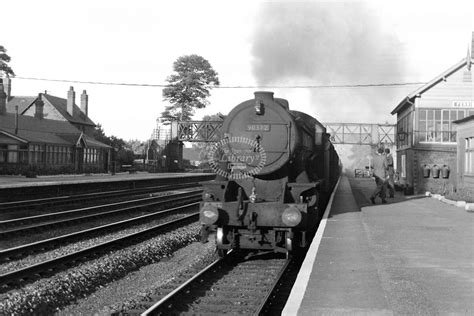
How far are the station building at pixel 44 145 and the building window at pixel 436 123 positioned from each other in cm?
2687

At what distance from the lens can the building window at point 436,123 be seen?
24.5 m

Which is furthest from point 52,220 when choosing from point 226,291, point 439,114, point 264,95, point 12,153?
point 12,153

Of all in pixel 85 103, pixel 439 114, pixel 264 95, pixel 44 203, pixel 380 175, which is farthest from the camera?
pixel 85 103

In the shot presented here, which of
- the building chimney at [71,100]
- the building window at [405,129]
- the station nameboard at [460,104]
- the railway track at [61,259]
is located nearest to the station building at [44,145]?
the building chimney at [71,100]

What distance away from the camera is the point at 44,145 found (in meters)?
39.9

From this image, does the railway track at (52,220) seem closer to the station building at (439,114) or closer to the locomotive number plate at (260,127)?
the locomotive number plate at (260,127)

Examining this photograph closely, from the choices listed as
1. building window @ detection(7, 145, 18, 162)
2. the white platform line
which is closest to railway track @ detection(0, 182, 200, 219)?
the white platform line

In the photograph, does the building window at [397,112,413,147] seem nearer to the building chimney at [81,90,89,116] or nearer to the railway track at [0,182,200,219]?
the railway track at [0,182,200,219]

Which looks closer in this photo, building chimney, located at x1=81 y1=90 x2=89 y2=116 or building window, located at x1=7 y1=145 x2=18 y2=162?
building window, located at x1=7 y1=145 x2=18 y2=162

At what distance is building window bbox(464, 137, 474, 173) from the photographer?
58.9ft

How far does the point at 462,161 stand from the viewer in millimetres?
19016

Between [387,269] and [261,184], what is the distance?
298 cm

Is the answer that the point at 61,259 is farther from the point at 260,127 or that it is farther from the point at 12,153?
the point at 12,153

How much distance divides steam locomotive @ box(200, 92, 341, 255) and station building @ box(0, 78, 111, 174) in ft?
98.8
